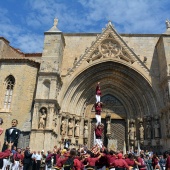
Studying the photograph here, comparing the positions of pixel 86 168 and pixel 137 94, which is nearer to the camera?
pixel 86 168

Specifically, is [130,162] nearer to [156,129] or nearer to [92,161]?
[92,161]

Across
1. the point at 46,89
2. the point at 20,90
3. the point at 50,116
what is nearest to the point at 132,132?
the point at 50,116

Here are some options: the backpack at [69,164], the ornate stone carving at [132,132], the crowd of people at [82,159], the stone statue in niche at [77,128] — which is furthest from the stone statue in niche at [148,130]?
the backpack at [69,164]

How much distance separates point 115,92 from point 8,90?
846 cm

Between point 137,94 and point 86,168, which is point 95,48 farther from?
point 86,168

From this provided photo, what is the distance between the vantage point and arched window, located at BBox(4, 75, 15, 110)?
1534 cm

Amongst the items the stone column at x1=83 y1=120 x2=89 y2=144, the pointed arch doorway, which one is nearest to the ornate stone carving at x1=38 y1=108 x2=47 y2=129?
the stone column at x1=83 y1=120 x2=89 y2=144

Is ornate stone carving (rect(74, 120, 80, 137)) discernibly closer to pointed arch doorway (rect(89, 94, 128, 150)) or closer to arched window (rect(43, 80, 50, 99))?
pointed arch doorway (rect(89, 94, 128, 150))

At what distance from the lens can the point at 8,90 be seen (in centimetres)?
1576

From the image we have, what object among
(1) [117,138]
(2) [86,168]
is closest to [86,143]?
(1) [117,138]

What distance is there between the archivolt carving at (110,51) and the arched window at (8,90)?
242 inches

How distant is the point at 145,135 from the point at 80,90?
19.4ft

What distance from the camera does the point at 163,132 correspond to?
557 inches

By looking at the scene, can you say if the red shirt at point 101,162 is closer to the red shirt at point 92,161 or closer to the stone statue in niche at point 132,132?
the red shirt at point 92,161
